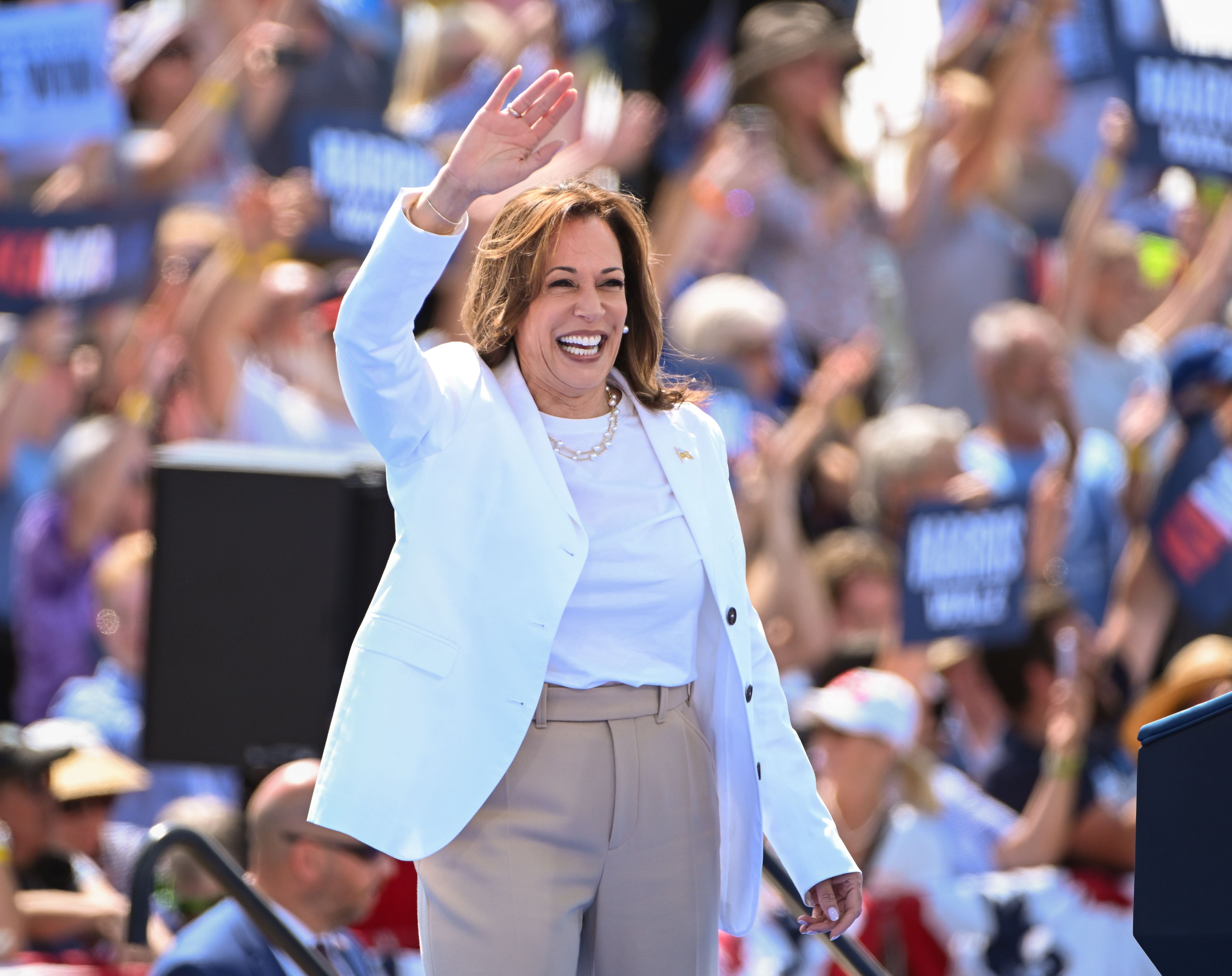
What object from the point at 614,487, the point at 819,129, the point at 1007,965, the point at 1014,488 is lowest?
the point at 1007,965

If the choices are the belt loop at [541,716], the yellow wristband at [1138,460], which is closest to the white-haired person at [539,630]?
the belt loop at [541,716]

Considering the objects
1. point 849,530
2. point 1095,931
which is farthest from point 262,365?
point 1095,931

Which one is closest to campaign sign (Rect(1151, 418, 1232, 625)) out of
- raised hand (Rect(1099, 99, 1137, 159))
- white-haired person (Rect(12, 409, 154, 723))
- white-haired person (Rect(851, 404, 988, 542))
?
white-haired person (Rect(851, 404, 988, 542))

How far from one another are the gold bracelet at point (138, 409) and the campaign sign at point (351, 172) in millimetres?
736

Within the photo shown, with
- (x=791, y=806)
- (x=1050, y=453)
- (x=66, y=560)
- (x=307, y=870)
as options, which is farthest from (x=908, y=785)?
(x=66, y=560)

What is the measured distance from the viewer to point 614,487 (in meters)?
2.68

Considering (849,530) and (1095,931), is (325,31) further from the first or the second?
(1095,931)

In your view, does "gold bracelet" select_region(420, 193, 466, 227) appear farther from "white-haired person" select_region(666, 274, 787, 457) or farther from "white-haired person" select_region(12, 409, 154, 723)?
"white-haired person" select_region(666, 274, 787, 457)

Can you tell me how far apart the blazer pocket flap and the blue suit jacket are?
1419 mm

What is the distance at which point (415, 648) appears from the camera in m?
2.53

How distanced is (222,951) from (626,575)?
62.5 inches

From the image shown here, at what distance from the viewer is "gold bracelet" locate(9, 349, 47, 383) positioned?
19.2 ft

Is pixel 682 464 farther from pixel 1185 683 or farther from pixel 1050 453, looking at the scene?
pixel 1050 453

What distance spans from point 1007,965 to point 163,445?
2804 mm
